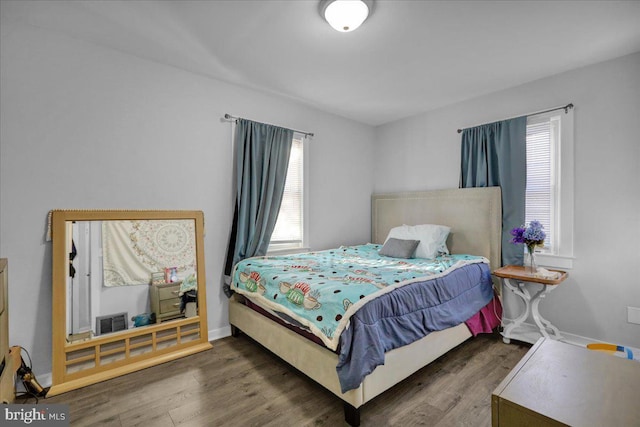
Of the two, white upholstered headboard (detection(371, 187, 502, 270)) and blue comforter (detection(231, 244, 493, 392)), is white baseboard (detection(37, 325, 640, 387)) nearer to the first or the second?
blue comforter (detection(231, 244, 493, 392))

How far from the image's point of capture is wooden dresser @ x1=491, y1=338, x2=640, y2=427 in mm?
798

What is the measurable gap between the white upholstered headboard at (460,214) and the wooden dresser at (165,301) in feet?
9.38

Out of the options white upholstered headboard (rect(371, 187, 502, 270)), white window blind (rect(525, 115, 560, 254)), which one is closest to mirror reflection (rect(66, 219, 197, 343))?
white upholstered headboard (rect(371, 187, 502, 270))

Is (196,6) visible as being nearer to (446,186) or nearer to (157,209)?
(157,209)

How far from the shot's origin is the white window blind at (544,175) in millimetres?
2912

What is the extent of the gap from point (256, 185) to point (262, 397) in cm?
195

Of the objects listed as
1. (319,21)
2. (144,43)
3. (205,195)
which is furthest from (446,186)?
(144,43)

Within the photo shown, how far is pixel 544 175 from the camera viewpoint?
2.96m

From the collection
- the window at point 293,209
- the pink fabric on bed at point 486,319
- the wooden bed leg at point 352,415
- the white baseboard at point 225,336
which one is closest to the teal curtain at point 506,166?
the pink fabric on bed at point 486,319

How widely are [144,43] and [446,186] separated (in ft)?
11.4

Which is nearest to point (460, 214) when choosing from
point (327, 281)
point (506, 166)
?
point (506, 166)

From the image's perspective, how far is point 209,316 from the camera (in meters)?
2.92

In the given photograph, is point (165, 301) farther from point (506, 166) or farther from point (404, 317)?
point (506, 166)

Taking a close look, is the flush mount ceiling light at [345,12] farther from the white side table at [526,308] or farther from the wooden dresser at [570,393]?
the white side table at [526,308]
